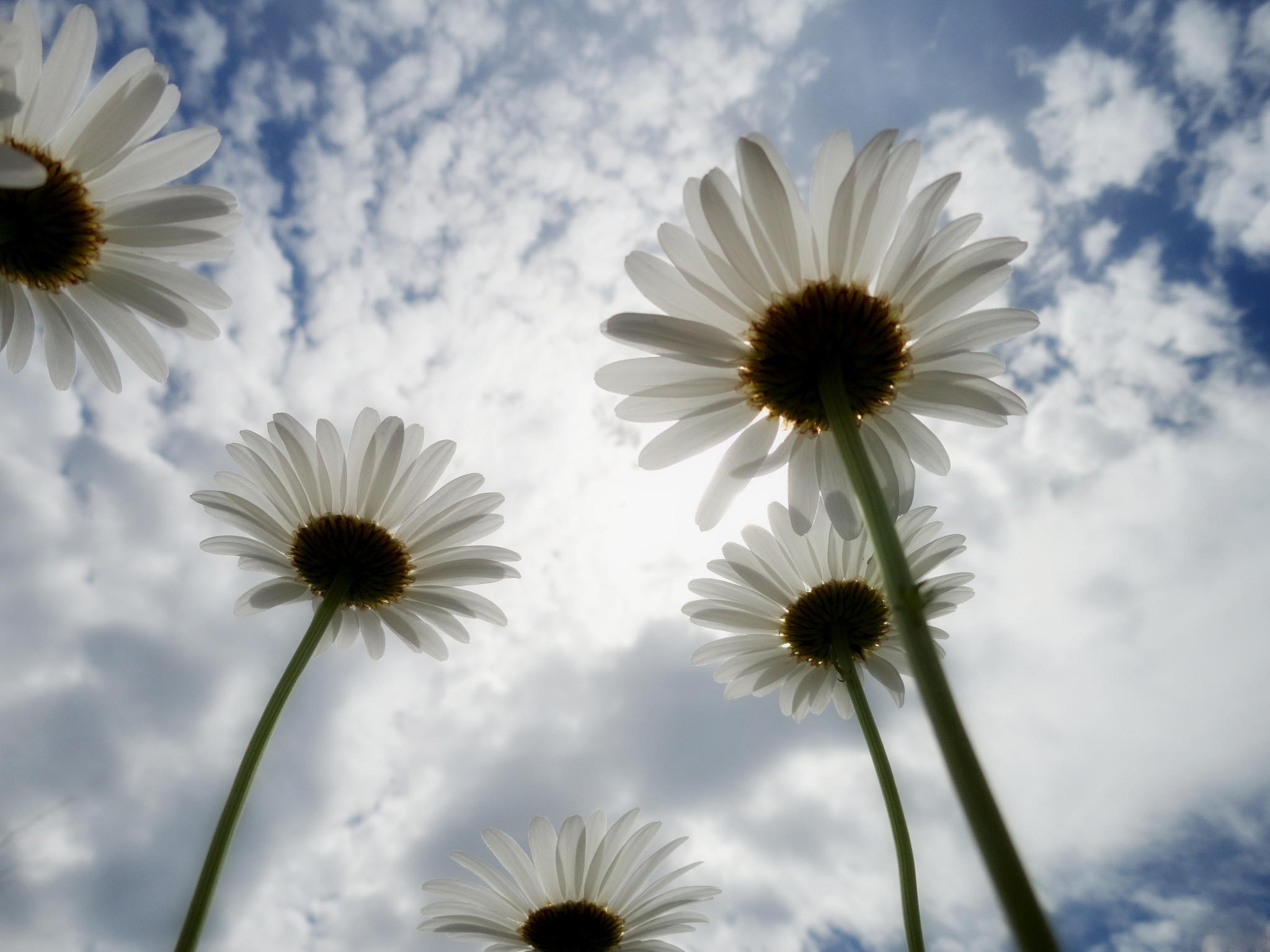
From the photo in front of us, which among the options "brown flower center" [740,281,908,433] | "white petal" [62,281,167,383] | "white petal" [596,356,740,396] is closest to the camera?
"brown flower center" [740,281,908,433]

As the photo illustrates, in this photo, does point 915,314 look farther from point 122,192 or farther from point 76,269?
point 76,269

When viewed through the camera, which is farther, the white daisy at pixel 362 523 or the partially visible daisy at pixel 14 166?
the white daisy at pixel 362 523

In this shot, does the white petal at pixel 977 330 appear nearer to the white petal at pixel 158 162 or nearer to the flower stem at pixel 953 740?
the flower stem at pixel 953 740

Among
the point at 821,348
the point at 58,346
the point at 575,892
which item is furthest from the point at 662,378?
the point at 575,892

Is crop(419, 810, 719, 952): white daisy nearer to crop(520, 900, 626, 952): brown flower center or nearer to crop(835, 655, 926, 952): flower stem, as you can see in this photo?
crop(520, 900, 626, 952): brown flower center

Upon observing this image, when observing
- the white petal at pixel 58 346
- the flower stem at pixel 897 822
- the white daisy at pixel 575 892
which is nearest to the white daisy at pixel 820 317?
the flower stem at pixel 897 822

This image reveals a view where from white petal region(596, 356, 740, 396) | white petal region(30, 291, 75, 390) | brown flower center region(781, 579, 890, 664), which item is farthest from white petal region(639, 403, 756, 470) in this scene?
white petal region(30, 291, 75, 390)
